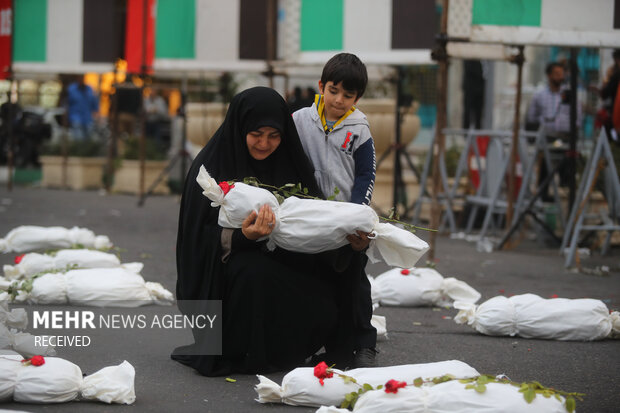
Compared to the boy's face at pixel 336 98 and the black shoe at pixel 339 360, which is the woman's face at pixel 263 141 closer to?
the boy's face at pixel 336 98

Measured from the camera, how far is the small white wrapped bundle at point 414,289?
21.1 feet

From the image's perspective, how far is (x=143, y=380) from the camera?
4371 mm

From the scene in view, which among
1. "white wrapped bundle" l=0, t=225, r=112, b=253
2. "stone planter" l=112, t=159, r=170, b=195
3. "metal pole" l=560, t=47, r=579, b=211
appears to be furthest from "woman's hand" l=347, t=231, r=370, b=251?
"stone planter" l=112, t=159, r=170, b=195

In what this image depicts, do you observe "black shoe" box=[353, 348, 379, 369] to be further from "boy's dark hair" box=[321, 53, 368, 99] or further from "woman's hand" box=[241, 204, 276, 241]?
"boy's dark hair" box=[321, 53, 368, 99]

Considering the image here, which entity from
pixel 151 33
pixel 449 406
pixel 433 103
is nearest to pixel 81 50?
pixel 151 33

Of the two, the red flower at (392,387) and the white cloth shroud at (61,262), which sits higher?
the red flower at (392,387)

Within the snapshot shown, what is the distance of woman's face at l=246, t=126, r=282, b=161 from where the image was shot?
4512 mm

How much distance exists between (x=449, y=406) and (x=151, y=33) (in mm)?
9508

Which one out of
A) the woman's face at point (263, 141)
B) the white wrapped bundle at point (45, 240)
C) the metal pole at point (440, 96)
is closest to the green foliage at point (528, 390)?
the woman's face at point (263, 141)

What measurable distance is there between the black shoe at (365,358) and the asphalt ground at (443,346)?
0.14m

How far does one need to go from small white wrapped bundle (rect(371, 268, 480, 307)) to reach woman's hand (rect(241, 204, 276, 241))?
92.9 inches

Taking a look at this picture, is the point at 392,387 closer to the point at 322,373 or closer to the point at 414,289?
the point at 322,373

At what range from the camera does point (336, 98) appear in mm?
4602

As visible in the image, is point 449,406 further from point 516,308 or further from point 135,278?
point 135,278
